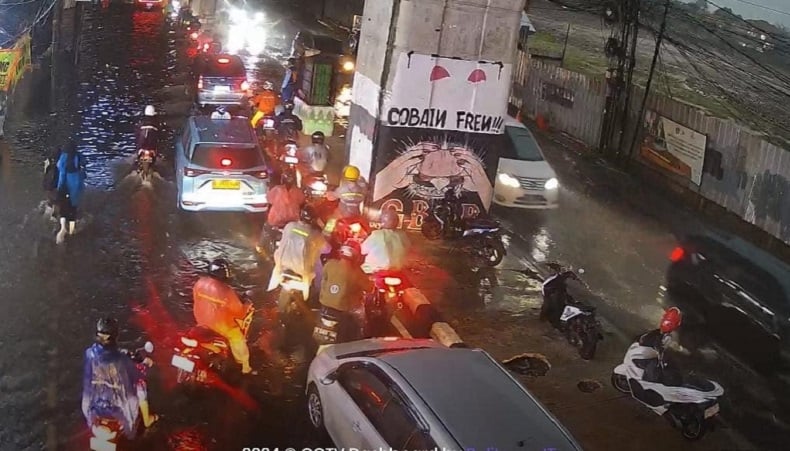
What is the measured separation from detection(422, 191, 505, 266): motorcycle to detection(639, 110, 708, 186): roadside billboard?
7278 mm

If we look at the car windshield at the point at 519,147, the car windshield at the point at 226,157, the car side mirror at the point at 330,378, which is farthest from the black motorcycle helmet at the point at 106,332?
the car windshield at the point at 519,147

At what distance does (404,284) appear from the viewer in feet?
33.2

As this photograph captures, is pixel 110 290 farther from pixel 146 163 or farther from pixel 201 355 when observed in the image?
pixel 146 163

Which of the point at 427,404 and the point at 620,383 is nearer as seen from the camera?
the point at 427,404

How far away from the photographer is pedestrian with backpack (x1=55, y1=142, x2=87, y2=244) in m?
11.8

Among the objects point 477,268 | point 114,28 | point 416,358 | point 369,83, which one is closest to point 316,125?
point 369,83

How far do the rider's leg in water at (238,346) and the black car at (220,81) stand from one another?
13.7 meters

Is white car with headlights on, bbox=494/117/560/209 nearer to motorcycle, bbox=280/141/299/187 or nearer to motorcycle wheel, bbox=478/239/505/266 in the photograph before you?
motorcycle wheel, bbox=478/239/505/266

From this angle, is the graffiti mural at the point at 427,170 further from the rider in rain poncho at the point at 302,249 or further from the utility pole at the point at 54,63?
the utility pole at the point at 54,63

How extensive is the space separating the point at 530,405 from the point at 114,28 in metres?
34.7

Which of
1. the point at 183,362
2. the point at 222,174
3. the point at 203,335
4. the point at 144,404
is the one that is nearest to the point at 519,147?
the point at 222,174

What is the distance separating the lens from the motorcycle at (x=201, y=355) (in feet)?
25.7

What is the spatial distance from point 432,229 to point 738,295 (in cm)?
505

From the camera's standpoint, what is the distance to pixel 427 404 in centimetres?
628
